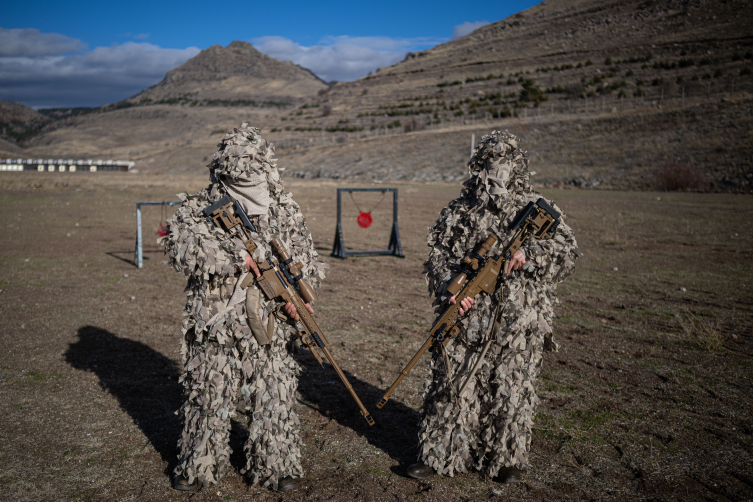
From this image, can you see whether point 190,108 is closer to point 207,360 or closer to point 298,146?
point 298,146

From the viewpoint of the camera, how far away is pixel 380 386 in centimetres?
532

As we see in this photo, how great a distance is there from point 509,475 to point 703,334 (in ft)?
14.7

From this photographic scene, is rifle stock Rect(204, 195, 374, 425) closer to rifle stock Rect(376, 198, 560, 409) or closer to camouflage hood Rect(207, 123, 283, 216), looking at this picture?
camouflage hood Rect(207, 123, 283, 216)

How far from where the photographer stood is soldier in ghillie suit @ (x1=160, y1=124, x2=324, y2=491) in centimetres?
329

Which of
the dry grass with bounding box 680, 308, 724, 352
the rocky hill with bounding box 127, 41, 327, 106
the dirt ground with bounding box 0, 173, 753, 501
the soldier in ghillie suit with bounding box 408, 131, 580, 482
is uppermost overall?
the rocky hill with bounding box 127, 41, 327, 106

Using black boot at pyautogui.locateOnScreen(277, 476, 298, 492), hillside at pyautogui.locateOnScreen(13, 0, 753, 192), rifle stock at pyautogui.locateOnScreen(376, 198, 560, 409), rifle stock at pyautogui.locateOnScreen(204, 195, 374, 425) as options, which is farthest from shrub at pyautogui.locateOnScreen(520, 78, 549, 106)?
black boot at pyautogui.locateOnScreen(277, 476, 298, 492)

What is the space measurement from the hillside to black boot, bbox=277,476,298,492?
101ft

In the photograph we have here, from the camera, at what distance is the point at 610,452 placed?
4062 millimetres

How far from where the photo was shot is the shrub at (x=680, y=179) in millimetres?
28219

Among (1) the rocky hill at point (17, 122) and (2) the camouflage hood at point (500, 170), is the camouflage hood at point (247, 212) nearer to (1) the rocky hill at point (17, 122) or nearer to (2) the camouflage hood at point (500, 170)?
(2) the camouflage hood at point (500, 170)

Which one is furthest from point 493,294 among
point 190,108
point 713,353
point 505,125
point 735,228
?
point 190,108

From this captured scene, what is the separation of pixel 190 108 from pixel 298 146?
96394 millimetres

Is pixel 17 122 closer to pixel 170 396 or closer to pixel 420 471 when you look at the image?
pixel 170 396

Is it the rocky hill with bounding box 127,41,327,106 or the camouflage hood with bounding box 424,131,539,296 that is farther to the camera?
the rocky hill with bounding box 127,41,327,106
